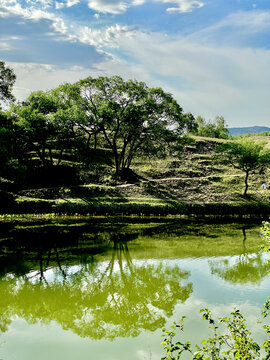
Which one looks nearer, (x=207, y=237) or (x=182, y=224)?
(x=207, y=237)

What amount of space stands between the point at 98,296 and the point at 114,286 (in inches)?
65.2

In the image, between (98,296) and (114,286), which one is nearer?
(98,296)

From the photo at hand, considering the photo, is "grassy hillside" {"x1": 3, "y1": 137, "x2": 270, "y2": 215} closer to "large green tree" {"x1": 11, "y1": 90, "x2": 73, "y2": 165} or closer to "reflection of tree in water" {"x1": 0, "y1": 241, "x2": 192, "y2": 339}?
"large green tree" {"x1": 11, "y1": 90, "x2": 73, "y2": 165}

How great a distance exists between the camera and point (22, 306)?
13867 millimetres

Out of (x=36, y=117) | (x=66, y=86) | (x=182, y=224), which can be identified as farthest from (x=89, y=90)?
(x=182, y=224)

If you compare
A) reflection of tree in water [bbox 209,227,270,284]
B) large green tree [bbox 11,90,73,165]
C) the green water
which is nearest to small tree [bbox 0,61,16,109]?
large green tree [bbox 11,90,73,165]

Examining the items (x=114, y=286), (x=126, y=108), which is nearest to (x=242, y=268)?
(x=114, y=286)

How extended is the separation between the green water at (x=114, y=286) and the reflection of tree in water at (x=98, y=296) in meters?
0.04

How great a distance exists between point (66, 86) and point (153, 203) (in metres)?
21.4

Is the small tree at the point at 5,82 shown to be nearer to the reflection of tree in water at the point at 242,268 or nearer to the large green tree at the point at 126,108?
the large green tree at the point at 126,108

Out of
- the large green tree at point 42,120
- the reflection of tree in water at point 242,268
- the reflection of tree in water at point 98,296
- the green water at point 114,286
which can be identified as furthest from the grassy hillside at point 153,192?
the reflection of tree in water at point 98,296

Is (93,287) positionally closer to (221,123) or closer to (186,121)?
(186,121)

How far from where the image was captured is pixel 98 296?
50.2 feet

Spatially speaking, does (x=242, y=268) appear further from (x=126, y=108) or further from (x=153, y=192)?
(x=126, y=108)
